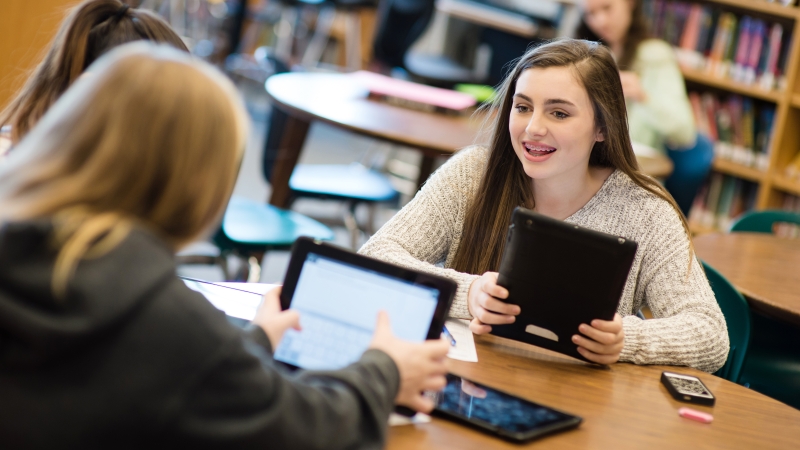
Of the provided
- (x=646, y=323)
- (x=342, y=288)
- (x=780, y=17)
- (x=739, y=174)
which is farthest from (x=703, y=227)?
(x=342, y=288)

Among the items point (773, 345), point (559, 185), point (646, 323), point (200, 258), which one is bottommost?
point (200, 258)

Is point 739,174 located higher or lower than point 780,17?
lower

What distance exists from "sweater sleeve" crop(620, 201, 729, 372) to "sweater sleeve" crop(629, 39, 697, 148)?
1868 mm

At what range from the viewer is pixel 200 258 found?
3.19 metres

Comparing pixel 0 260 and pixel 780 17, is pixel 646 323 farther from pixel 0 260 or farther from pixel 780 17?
pixel 780 17

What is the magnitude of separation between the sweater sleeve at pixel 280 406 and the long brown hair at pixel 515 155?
0.88m

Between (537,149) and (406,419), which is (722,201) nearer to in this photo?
(537,149)

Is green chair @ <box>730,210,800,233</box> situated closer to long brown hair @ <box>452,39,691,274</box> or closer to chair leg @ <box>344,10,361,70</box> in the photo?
long brown hair @ <box>452,39,691,274</box>

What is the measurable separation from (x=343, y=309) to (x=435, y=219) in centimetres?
75

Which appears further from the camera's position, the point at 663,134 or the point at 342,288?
the point at 663,134

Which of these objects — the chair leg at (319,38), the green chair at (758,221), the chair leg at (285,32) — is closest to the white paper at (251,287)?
the green chair at (758,221)

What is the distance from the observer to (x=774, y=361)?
2523 millimetres

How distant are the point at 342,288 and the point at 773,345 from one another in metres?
1.82

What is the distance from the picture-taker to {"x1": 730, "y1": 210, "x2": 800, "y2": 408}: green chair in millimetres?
2459
